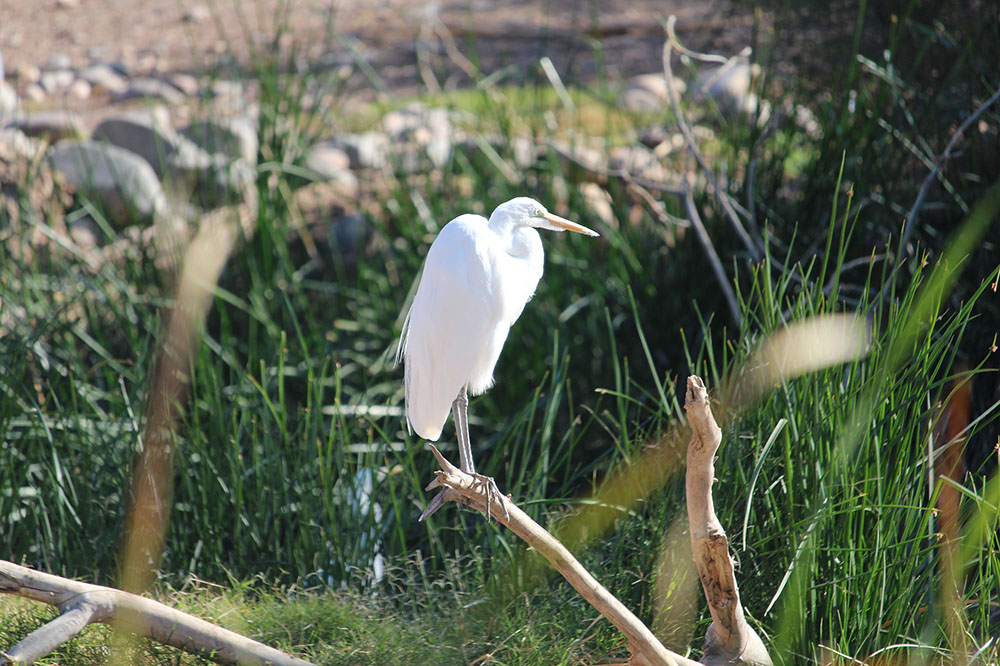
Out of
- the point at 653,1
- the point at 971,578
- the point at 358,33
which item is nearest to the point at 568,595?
the point at 971,578

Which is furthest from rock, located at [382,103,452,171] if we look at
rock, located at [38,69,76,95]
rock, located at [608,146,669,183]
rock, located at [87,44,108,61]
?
rock, located at [87,44,108,61]

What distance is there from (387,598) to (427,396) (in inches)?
22.8

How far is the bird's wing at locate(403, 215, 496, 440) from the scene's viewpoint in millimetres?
1070

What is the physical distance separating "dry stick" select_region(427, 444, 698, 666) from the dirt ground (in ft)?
12.5

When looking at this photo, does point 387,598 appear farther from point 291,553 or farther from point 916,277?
point 916,277

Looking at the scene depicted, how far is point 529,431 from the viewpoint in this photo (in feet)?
5.56

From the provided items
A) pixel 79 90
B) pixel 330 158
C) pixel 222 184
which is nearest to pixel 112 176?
pixel 222 184

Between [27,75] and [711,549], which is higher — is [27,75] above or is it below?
above

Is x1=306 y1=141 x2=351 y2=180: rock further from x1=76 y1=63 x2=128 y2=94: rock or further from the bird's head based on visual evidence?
the bird's head

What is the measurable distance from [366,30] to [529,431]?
4350 millimetres

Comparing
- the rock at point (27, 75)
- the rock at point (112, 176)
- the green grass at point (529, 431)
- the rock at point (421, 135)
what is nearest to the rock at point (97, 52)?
the rock at point (27, 75)

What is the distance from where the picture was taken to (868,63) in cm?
197

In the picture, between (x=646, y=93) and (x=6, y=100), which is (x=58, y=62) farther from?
(x=646, y=93)

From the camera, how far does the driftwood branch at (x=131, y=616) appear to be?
3.87 feet
